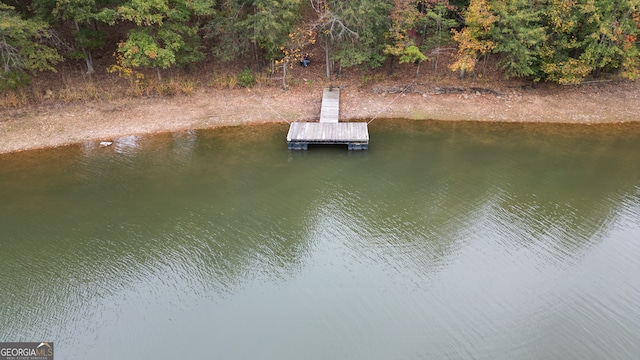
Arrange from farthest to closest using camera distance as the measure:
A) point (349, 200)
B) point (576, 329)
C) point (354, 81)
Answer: point (354, 81) < point (349, 200) < point (576, 329)

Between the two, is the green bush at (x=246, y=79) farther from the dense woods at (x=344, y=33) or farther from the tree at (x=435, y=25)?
the tree at (x=435, y=25)

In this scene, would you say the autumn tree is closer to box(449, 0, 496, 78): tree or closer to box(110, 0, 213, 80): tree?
box(449, 0, 496, 78): tree

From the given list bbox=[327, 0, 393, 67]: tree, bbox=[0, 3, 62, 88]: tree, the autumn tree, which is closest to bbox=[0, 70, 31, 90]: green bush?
bbox=[0, 3, 62, 88]: tree

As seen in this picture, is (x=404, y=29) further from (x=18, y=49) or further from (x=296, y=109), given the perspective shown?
(x=18, y=49)

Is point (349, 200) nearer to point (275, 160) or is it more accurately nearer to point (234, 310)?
point (275, 160)

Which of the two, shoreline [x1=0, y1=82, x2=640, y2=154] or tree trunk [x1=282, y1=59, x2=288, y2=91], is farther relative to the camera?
tree trunk [x1=282, y1=59, x2=288, y2=91]

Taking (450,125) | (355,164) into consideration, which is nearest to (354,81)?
(450,125)
